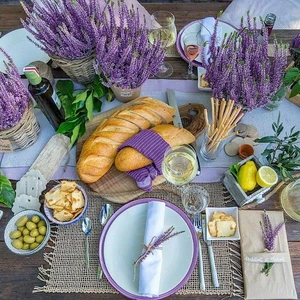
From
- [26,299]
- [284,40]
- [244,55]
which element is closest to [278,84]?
[244,55]

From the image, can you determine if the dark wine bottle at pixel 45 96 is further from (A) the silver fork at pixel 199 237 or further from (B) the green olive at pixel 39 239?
(A) the silver fork at pixel 199 237

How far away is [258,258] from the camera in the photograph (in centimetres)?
92

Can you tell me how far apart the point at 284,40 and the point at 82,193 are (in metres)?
0.98

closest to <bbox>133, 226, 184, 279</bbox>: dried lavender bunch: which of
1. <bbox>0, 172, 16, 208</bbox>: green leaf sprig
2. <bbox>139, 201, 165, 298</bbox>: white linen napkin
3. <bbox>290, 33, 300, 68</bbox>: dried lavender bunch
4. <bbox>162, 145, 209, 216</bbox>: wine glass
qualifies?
<bbox>139, 201, 165, 298</bbox>: white linen napkin

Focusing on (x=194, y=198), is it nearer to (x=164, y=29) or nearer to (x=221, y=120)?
(x=221, y=120)

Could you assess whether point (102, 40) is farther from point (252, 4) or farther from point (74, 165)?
point (252, 4)

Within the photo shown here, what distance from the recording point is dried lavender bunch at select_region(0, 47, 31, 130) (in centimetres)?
93

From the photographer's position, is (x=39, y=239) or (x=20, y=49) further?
(x=20, y=49)

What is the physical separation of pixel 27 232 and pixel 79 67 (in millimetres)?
535

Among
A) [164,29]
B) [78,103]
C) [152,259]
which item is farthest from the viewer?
[164,29]

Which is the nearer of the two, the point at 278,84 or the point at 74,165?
the point at 278,84

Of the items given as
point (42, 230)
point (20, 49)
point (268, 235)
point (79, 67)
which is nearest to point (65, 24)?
point (79, 67)

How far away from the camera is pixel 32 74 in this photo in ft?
3.02

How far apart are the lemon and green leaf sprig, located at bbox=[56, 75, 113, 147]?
22.5 inches
